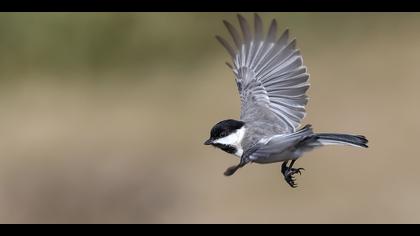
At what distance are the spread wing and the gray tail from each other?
37.0 inches

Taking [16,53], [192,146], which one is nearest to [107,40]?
[16,53]

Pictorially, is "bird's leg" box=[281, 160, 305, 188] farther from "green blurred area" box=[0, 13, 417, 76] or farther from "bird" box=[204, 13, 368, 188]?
"green blurred area" box=[0, 13, 417, 76]

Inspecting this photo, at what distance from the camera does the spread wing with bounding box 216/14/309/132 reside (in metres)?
5.35

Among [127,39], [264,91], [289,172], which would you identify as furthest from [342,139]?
[127,39]

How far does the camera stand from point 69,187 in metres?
10.2

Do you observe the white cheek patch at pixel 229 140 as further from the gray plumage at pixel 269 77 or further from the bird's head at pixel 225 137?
the gray plumage at pixel 269 77

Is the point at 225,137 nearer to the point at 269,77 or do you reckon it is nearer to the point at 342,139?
the point at 342,139

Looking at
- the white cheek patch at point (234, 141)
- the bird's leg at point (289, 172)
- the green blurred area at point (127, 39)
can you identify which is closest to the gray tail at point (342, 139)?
the bird's leg at point (289, 172)

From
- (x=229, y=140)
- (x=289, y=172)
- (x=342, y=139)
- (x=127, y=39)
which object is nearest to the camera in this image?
(x=342, y=139)

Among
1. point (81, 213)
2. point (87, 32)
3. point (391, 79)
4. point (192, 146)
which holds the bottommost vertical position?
point (81, 213)

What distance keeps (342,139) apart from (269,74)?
1.55 meters

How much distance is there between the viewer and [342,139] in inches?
164

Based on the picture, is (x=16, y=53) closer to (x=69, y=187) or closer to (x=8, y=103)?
(x=8, y=103)

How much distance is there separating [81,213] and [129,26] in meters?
2.99
